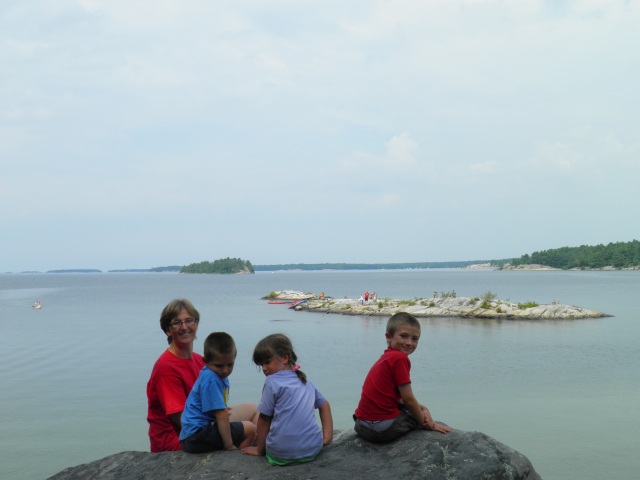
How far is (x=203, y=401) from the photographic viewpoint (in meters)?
5.13

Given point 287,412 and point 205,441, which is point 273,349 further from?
point 205,441

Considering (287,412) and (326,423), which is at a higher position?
(287,412)

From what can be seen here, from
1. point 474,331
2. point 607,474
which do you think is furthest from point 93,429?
point 474,331

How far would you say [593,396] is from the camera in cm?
2017

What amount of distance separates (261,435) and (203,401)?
0.56 m

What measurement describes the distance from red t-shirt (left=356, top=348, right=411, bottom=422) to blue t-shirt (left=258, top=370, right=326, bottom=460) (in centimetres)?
57

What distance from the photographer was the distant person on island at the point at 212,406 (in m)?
5.11

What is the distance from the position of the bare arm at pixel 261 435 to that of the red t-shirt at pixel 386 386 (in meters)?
0.83

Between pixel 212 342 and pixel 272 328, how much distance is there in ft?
135

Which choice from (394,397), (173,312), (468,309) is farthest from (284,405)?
(468,309)

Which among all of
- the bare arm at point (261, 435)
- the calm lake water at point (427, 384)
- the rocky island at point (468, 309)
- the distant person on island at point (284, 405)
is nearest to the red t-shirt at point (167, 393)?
the bare arm at point (261, 435)

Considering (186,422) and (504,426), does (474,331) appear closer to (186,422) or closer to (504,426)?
(504,426)

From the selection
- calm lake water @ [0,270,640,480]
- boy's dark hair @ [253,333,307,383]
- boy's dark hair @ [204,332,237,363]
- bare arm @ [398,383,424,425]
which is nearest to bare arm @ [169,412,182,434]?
boy's dark hair @ [204,332,237,363]

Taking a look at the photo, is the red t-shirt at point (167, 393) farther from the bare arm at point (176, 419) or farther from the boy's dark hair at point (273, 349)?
the boy's dark hair at point (273, 349)
